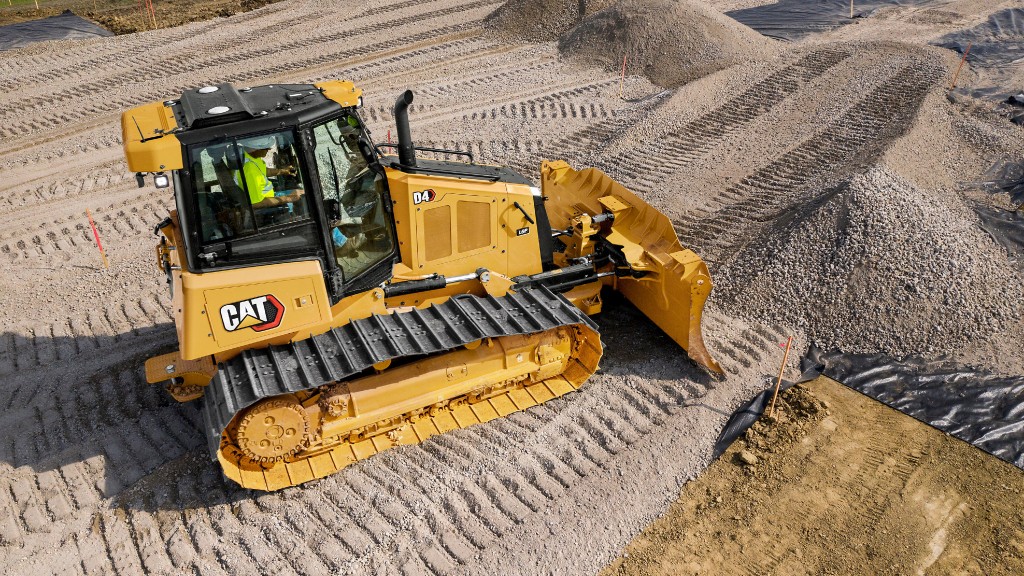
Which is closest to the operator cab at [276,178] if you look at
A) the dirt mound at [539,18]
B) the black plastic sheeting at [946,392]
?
the black plastic sheeting at [946,392]

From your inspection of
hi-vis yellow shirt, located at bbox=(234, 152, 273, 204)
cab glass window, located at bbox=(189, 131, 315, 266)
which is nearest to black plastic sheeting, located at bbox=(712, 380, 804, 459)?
cab glass window, located at bbox=(189, 131, 315, 266)

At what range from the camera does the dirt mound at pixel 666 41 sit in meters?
14.1

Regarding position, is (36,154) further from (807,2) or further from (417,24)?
(807,2)

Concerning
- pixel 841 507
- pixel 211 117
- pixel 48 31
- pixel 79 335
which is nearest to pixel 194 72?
pixel 48 31

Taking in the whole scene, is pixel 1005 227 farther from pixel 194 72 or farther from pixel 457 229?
pixel 194 72

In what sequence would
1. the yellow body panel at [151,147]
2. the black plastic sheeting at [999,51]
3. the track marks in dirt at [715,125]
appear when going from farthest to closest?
the black plastic sheeting at [999,51]
the track marks in dirt at [715,125]
the yellow body panel at [151,147]

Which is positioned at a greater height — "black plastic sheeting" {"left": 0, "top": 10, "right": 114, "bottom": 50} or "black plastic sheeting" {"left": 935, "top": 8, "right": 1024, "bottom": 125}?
"black plastic sheeting" {"left": 0, "top": 10, "right": 114, "bottom": 50}

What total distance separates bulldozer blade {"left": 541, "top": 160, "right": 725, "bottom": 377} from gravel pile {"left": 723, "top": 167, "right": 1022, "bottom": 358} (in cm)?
123

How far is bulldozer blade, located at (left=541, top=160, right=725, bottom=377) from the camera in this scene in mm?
6703

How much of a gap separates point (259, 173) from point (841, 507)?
5114 millimetres

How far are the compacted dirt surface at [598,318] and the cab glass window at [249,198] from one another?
78.6 inches

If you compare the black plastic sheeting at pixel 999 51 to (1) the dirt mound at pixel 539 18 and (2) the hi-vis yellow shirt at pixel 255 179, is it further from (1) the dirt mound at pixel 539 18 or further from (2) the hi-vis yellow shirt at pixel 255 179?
(2) the hi-vis yellow shirt at pixel 255 179

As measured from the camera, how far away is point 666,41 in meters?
14.6

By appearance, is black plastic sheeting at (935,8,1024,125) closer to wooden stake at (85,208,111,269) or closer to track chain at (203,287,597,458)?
track chain at (203,287,597,458)
